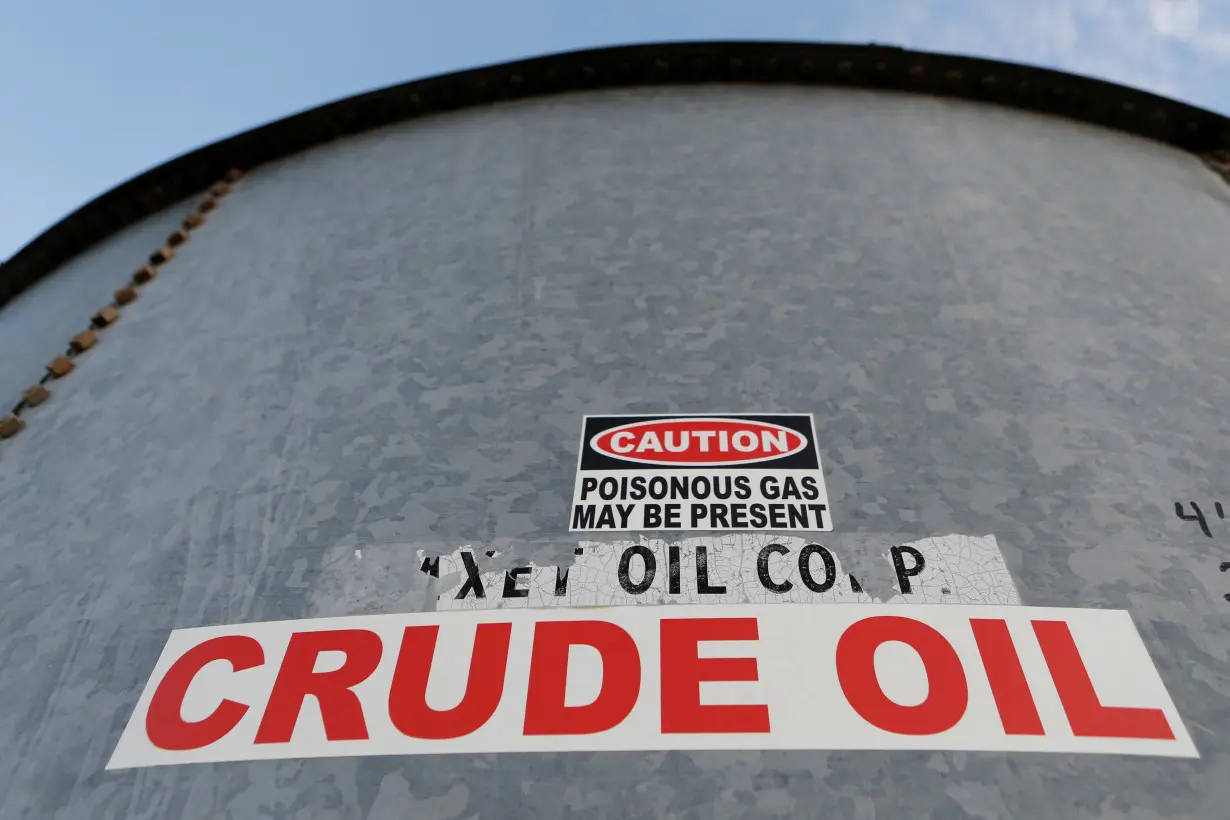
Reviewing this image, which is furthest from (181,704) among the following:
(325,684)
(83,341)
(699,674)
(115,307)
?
(115,307)

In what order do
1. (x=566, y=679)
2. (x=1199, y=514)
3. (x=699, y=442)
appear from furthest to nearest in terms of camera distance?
(x=699, y=442)
(x=1199, y=514)
(x=566, y=679)

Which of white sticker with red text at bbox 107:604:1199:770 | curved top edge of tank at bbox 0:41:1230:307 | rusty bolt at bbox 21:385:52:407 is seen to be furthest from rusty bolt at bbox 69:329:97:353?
white sticker with red text at bbox 107:604:1199:770

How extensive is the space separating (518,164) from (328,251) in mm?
1133

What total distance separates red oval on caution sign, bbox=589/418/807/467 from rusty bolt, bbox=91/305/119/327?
9.21 feet

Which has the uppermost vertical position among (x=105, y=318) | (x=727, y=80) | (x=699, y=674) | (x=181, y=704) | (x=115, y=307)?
(x=727, y=80)

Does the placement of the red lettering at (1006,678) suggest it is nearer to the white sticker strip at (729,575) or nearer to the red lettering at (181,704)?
the white sticker strip at (729,575)

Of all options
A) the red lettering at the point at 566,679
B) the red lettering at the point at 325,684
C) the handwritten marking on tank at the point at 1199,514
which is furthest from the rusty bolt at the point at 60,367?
the handwritten marking on tank at the point at 1199,514

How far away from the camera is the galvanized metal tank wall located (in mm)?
2105

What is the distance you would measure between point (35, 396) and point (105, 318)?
1.76 feet

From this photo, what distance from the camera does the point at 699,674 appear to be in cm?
222

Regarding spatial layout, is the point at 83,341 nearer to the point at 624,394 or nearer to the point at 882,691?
the point at 624,394

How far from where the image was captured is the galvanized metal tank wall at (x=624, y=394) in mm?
2105

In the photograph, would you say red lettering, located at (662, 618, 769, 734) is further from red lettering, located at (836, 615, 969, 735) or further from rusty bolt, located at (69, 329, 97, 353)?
rusty bolt, located at (69, 329, 97, 353)

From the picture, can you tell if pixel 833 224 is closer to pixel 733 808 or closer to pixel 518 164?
pixel 518 164
